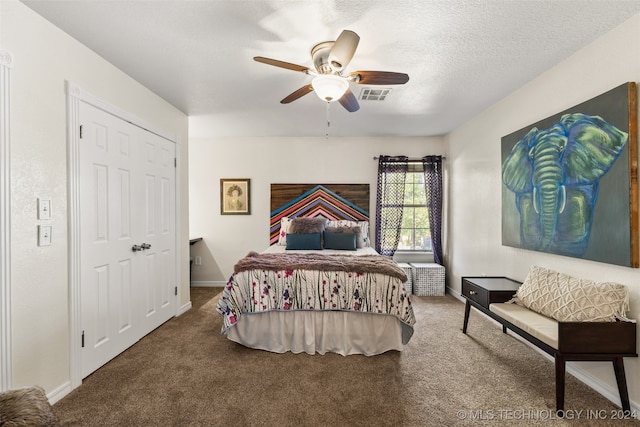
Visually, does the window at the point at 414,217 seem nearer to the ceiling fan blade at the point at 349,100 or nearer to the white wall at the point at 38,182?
the ceiling fan blade at the point at 349,100

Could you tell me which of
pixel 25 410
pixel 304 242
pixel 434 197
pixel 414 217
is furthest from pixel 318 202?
pixel 25 410

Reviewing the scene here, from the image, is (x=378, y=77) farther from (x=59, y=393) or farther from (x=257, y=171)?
(x=257, y=171)

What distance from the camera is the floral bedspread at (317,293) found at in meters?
2.71

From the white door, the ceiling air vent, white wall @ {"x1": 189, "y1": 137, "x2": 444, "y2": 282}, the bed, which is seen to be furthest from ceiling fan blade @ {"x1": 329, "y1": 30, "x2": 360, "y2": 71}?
white wall @ {"x1": 189, "y1": 137, "x2": 444, "y2": 282}

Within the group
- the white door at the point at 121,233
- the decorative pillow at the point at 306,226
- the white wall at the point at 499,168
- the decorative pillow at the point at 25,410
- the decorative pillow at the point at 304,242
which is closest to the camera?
the decorative pillow at the point at 25,410

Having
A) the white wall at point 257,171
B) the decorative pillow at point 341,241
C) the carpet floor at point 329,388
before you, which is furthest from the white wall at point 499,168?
the decorative pillow at point 341,241

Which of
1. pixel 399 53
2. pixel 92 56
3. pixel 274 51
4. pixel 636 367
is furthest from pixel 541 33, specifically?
pixel 92 56

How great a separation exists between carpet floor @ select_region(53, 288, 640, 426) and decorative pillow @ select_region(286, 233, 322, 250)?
1.57m

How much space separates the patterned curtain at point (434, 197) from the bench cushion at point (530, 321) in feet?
7.54

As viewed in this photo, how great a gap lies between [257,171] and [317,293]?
295cm

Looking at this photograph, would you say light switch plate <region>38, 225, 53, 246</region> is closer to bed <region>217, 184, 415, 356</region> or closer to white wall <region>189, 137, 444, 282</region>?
bed <region>217, 184, 415, 356</region>

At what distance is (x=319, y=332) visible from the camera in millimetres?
2771

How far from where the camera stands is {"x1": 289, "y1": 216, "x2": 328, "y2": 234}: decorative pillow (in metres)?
4.39

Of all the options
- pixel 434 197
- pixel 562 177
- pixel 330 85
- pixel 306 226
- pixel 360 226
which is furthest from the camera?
pixel 434 197
